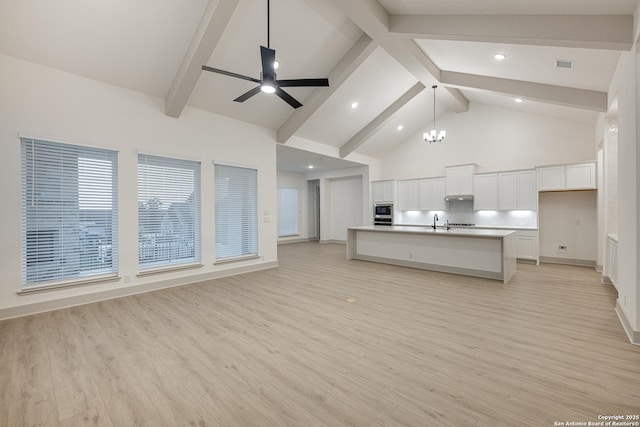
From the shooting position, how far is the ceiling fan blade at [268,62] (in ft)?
10.3

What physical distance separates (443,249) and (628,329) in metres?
3.07

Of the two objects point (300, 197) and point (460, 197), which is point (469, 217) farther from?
point (300, 197)

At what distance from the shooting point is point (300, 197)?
1210 cm

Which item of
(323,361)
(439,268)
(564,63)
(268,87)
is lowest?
(323,361)

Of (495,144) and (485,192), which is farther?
(495,144)

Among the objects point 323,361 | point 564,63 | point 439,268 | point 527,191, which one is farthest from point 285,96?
point 527,191

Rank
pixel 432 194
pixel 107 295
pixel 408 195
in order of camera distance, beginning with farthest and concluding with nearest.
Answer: pixel 408 195 < pixel 432 194 < pixel 107 295

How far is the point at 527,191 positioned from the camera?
22.7 feet

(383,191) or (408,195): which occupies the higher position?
(383,191)

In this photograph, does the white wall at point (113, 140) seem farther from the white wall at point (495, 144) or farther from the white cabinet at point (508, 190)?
the white cabinet at point (508, 190)

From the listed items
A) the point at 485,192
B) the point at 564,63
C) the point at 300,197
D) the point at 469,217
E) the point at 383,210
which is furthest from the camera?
the point at 300,197

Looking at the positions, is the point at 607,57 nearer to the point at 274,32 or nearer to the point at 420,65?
the point at 420,65

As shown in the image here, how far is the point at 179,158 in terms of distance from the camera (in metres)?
5.17

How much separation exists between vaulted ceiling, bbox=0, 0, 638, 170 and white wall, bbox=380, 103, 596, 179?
675 millimetres
